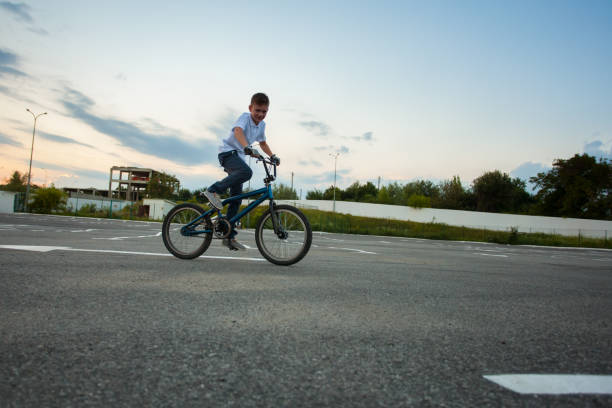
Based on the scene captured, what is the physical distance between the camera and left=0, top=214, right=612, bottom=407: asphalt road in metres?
0.97

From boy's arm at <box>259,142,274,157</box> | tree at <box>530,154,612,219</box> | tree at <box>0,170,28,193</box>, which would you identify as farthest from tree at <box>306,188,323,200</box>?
boy's arm at <box>259,142,274,157</box>

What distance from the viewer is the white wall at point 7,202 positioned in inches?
1594

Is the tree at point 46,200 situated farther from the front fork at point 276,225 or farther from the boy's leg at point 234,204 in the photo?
the front fork at point 276,225

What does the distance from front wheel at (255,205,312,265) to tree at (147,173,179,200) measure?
80.2 meters

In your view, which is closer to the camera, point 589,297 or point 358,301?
point 358,301

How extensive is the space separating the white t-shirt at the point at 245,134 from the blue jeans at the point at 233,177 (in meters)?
0.08

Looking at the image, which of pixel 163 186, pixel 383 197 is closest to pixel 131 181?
pixel 163 186

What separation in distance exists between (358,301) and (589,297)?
2181mm

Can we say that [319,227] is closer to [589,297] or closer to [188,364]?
[589,297]

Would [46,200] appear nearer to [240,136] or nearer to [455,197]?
[240,136]

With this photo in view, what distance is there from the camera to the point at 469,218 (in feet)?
173

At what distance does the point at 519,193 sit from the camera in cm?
6594

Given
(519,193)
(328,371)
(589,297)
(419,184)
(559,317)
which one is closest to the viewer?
(328,371)

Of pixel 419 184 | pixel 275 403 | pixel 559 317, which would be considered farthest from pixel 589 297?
pixel 419 184
